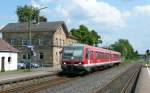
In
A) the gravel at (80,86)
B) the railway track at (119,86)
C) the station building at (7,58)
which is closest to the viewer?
the gravel at (80,86)

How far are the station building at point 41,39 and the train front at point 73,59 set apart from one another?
4012 cm

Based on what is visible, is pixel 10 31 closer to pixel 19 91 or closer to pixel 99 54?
pixel 99 54

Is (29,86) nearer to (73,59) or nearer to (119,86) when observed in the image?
(119,86)

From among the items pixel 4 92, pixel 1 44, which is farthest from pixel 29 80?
pixel 1 44

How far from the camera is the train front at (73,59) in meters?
37.7

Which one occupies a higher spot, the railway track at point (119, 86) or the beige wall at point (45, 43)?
the beige wall at point (45, 43)

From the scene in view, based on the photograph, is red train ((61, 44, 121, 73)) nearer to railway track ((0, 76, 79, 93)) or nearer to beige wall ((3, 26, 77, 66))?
railway track ((0, 76, 79, 93))

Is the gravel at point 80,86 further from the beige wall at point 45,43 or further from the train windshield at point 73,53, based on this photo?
the beige wall at point 45,43

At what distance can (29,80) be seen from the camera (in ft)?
104

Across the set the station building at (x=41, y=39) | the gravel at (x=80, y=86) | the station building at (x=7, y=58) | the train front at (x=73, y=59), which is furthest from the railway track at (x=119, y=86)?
the station building at (x=41, y=39)

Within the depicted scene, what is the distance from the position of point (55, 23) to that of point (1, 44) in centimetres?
3132

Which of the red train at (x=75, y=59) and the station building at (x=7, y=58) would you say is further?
the station building at (x=7, y=58)

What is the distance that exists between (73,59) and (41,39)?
146 feet

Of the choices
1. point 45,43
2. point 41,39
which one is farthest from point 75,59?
point 41,39
